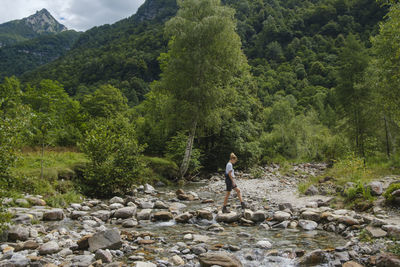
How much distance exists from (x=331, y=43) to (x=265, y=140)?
302 feet

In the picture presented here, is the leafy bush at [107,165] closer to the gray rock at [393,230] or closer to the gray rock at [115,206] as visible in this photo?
the gray rock at [115,206]

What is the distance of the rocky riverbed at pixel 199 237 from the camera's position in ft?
21.5

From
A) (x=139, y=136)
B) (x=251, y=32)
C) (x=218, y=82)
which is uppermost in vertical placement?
(x=251, y=32)

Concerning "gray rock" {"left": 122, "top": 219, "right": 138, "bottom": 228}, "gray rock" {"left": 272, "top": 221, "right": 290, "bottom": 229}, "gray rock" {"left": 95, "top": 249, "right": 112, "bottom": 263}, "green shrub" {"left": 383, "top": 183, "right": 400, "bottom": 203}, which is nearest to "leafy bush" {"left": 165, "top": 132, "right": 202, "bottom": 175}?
"gray rock" {"left": 122, "top": 219, "right": 138, "bottom": 228}

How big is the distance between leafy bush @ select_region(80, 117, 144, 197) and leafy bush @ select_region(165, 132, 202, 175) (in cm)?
829

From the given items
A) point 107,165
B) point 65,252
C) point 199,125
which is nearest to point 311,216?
point 65,252

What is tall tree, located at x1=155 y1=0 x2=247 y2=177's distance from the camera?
891 inches

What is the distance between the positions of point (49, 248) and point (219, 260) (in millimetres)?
4311

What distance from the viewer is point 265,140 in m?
38.9

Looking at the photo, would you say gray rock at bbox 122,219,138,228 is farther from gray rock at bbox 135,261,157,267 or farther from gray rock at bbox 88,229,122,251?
gray rock at bbox 135,261,157,267

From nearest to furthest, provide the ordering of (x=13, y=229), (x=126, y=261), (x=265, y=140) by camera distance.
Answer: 1. (x=126, y=261)
2. (x=13, y=229)
3. (x=265, y=140)

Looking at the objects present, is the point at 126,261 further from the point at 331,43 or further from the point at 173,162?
the point at 331,43

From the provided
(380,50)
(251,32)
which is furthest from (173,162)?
(251,32)

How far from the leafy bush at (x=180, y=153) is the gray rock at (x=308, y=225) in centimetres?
1533
